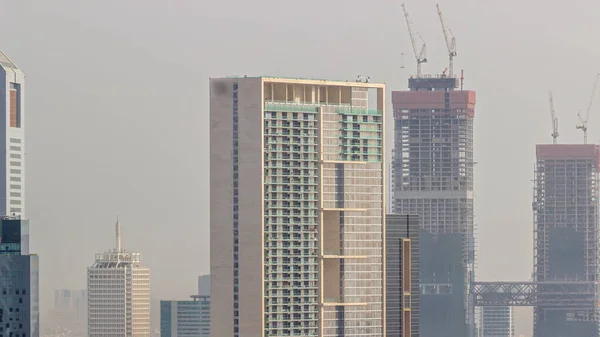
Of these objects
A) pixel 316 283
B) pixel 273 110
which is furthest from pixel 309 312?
pixel 273 110

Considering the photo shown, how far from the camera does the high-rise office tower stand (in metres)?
189

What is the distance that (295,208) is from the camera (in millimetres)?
193375

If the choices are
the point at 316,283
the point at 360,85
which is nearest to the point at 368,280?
the point at 316,283

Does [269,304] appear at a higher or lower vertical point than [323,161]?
lower

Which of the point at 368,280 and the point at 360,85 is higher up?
the point at 360,85

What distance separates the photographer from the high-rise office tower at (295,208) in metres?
189

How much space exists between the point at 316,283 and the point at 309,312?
2.55 meters

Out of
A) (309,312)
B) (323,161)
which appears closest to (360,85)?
(323,161)

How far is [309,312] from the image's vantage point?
636 feet

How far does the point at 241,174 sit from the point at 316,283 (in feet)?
39.8

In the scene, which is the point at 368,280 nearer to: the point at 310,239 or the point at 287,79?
the point at 310,239

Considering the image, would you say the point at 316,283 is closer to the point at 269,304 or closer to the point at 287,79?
the point at 269,304

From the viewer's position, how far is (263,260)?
190500 millimetres

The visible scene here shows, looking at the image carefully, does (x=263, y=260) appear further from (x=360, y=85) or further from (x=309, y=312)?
(x=360, y=85)
